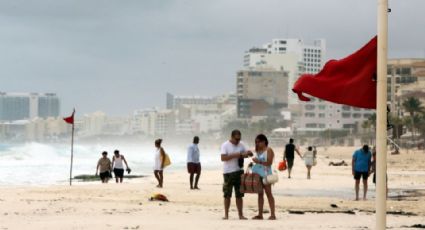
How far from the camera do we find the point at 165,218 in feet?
44.4

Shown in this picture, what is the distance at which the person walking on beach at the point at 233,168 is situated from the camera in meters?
13.5

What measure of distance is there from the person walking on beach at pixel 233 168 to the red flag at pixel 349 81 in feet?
16.4

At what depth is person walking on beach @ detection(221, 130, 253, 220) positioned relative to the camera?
1345cm

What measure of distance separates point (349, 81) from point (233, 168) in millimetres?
5740

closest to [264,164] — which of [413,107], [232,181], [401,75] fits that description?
[232,181]

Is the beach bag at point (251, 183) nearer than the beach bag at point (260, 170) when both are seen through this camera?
Yes

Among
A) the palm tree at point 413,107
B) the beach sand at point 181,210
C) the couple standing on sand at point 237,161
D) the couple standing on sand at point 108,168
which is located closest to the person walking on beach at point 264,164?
the couple standing on sand at point 237,161

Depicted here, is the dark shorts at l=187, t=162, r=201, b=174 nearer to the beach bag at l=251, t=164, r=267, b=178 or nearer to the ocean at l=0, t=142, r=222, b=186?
the beach bag at l=251, t=164, r=267, b=178

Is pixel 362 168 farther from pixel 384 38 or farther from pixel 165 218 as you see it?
pixel 384 38

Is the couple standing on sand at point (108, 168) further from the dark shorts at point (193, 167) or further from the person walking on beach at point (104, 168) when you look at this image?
the dark shorts at point (193, 167)

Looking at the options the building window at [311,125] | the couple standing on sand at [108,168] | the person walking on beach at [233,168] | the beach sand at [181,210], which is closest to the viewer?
the beach sand at [181,210]

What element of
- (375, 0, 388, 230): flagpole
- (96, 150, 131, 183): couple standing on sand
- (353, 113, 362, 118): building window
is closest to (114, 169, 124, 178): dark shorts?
(96, 150, 131, 183): couple standing on sand

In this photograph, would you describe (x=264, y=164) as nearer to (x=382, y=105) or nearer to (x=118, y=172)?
(x=382, y=105)

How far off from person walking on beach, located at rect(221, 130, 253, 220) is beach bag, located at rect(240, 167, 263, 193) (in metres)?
0.22
